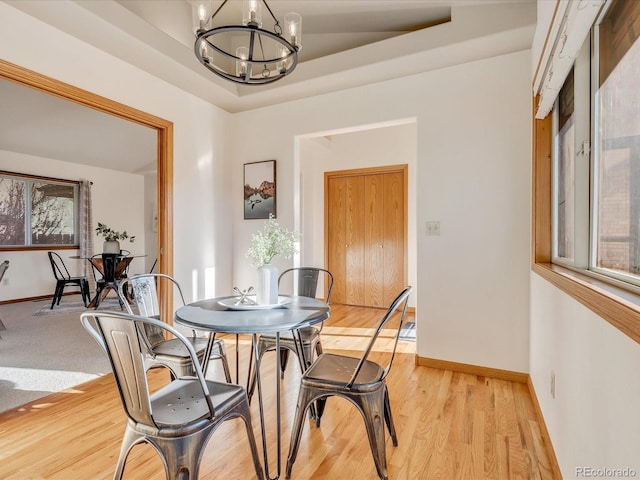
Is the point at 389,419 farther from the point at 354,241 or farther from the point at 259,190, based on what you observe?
the point at 354,241

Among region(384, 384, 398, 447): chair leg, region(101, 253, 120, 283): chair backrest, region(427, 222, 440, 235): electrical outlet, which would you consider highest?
region(427, 222, 440, 235): electrical outlet

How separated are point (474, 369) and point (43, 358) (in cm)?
366

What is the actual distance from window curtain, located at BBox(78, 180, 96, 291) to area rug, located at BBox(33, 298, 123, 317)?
108cm

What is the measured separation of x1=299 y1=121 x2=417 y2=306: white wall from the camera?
4871 millimetres

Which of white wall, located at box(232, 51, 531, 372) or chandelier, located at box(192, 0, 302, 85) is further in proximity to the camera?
white wall, located at box(232, 51, 531, 372)

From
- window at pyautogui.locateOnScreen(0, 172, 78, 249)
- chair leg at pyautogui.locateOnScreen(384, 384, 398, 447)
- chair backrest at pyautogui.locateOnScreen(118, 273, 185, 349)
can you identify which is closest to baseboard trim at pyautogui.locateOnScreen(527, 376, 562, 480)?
chair leg at pyautogui.locateOnScreen(384, 384, 398, 447)

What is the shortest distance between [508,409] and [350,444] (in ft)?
3.53

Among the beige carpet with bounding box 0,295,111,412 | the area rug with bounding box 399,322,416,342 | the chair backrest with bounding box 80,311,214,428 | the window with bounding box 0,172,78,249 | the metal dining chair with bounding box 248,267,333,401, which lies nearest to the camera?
the chair backrest with bounding box 80,311,214,428

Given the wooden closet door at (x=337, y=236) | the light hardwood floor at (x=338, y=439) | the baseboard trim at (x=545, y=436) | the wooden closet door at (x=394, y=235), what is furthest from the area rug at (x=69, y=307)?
the baseboard trim at (x=545, y=436)

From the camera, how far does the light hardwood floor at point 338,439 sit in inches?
61.7

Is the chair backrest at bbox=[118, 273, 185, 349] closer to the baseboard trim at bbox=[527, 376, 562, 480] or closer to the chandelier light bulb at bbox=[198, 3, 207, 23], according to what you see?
the chandelier light bulb at bbox=[198, 3, 207, 23]

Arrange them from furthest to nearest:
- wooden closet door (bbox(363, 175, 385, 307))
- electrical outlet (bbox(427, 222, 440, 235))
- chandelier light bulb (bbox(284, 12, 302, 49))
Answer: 1. wooden closet door (bbox(363, 175, 385, 307))
2. electrical outlet (bbox(427, 222, 440, 235))
3. chandelier light bulb (bbox(284, 12, 302, 49))

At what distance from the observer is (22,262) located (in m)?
5.71

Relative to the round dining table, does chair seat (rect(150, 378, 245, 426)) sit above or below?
below
